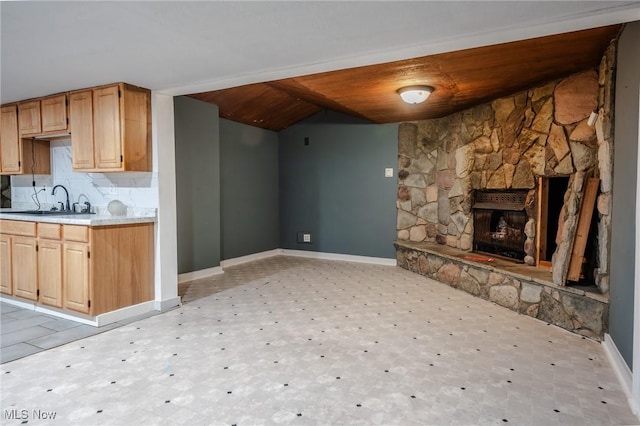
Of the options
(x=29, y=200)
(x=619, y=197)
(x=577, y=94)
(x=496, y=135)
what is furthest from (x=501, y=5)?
(x=29, y=200)

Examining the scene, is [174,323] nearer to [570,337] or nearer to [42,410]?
[42,410]

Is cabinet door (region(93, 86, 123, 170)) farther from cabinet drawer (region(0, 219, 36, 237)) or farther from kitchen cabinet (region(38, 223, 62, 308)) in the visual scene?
cabinet drawer (region(0, 219, 36, 237))

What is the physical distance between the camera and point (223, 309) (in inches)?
148

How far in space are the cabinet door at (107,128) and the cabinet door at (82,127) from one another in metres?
0.07

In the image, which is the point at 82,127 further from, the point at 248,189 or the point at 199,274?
the point at 248,189

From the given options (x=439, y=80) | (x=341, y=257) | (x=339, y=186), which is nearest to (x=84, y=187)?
(x=339, y=186)

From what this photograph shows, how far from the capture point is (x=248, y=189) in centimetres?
624

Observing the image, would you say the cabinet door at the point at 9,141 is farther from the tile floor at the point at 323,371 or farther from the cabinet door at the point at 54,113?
the tile floor at the point at 323,371

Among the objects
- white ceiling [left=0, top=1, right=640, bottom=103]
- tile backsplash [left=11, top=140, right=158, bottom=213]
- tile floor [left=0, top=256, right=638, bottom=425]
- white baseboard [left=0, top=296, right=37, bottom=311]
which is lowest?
tile floor [left=0, top=256, right=638, bottom=425]

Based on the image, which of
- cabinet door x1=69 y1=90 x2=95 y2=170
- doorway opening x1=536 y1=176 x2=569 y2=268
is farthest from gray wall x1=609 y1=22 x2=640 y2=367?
cabinet door x1=69 y1=90 x2=95 y2=170

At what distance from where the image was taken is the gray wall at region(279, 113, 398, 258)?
607 centimetres

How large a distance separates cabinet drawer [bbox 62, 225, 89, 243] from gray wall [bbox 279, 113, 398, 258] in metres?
3.91

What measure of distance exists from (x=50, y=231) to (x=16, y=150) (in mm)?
1625

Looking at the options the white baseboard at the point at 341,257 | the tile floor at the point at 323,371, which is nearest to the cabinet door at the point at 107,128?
the tile floor at the point at 323,371
